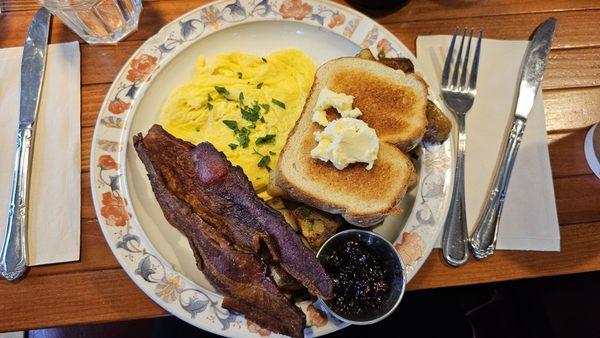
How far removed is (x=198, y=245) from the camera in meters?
1.91

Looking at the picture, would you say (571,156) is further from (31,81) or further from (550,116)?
(31,81)

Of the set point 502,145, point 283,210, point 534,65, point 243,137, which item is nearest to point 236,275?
point 283,210

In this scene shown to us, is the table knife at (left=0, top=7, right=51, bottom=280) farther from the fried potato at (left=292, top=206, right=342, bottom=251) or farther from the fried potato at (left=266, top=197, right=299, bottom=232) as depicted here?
the fried potato at (left=292, top=206, right=342, bottom=251)

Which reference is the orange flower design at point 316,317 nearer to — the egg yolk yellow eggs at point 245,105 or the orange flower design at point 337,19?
the egg yolk yellow eggs at point 245,105

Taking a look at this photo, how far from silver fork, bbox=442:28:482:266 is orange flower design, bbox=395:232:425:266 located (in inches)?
6.8

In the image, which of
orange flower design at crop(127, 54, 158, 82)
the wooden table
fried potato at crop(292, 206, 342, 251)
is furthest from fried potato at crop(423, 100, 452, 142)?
orange flower design at crop(127, 54, 158, 82)

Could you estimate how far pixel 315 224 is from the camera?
200 cm

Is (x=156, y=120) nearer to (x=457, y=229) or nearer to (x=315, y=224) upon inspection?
(x=315, y=224)

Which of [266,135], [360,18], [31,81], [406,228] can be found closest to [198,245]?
[266,135]

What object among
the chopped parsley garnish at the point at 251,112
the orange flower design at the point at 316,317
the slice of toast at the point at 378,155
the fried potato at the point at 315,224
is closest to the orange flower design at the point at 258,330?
the orange flower design at the point at 316,317

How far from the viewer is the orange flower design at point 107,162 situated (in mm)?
2082

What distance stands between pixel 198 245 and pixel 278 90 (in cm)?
107

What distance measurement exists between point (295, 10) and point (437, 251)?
1638mm

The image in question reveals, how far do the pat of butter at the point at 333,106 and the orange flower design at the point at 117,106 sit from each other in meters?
1.04
